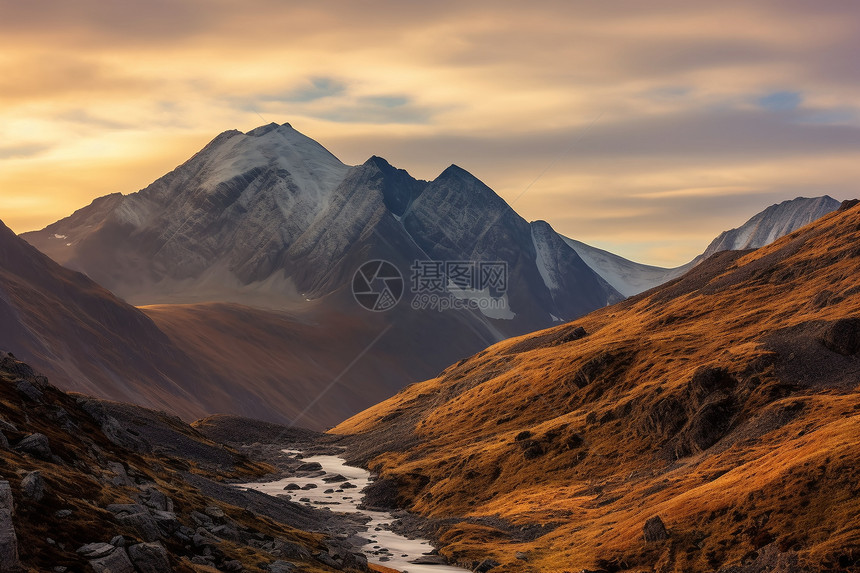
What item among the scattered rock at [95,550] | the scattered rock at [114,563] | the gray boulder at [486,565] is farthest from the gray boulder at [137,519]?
the gray boulder at [486,565]

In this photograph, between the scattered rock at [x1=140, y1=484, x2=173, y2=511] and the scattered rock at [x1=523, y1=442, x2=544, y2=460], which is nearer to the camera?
the scattered rock at [x1=140, y1=484, x2=173, y2=511]

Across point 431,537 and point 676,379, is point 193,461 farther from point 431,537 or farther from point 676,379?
point 676,379

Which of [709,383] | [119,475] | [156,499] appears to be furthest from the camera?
[709,383]

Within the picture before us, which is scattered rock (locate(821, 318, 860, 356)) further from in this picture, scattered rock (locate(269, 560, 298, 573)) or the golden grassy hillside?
scattered rock (locate(269, 560, 298, 573))

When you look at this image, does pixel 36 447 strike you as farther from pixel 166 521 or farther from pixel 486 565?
pixel 486 565

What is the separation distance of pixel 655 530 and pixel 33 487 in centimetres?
6924

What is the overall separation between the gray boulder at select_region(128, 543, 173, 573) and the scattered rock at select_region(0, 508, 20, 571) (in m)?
8.59

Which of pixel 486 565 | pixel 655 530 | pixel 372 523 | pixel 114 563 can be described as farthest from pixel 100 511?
pixel 372 523

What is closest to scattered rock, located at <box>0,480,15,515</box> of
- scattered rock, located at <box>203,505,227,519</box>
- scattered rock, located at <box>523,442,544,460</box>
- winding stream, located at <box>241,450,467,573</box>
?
scattered rock, located at <box>203,505,227,519</box>

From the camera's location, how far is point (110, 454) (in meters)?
89.8

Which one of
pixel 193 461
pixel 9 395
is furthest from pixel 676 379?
pixel 9 395

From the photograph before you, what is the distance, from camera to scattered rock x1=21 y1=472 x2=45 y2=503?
57.2m

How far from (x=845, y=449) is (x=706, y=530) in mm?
17731

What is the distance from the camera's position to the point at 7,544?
4788 centimetres
